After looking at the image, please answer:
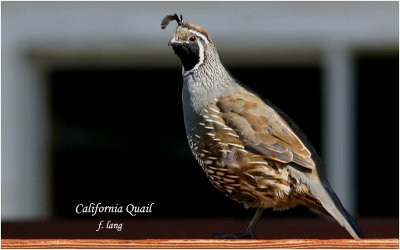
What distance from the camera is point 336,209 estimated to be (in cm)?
267

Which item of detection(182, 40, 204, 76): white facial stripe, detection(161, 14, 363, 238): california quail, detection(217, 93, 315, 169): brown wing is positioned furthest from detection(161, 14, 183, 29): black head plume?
detection(217, 93, 315, 169): brown wing

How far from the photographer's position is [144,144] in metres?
7.17

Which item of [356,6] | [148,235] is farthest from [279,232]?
[356,6]

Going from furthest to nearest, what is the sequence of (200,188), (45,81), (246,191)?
(200,188)
(45,81)
(246,191)

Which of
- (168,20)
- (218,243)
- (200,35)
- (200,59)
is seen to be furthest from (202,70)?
(218,243)

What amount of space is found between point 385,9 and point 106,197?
8.79ft

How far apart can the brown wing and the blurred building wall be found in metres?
3.32

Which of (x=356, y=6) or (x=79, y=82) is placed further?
(x=79, y=82)

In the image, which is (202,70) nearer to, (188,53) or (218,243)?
(188,53)

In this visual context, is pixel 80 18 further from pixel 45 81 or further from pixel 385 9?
pixel 385 9

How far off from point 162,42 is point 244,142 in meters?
3.71

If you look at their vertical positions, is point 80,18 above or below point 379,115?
above

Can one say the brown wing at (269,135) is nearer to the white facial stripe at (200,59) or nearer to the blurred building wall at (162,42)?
the white facial stripe at (200,59)

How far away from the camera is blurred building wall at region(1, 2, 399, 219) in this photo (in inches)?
244
